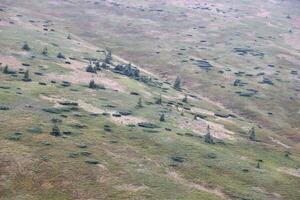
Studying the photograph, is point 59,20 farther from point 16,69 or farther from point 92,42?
point 16,69

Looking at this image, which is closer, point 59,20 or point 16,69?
point 16,69

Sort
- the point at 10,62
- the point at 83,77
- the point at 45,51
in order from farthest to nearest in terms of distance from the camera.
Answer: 1. the point at 45,51
2. the point at 83,77
3. the point at 10,62

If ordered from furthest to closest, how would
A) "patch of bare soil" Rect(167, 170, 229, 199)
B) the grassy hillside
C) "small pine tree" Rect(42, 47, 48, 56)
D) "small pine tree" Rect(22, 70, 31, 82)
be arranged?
"small pine tree" Rect(42, 47, 48, 56)
"small pine tree" Rect(22, 70, 31, 82)
"patch of bare soil" Rect(167, 170, 229, 199)
the grassy hillside

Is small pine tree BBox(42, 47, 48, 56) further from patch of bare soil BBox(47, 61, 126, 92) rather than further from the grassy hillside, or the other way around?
patch of bare soil BBox(47, 61, 126, 92)

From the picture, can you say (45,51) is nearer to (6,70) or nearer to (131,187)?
(6,70)

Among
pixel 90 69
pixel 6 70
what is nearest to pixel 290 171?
pixel 90 69

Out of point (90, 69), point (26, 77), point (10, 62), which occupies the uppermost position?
point (10, 62)

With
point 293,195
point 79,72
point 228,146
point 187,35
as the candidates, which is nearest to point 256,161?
point 228,146

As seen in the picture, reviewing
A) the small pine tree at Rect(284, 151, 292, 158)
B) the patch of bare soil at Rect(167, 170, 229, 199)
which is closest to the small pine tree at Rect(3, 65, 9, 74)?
the patch of bare soil at Rect(167, 170, 229, 199)
